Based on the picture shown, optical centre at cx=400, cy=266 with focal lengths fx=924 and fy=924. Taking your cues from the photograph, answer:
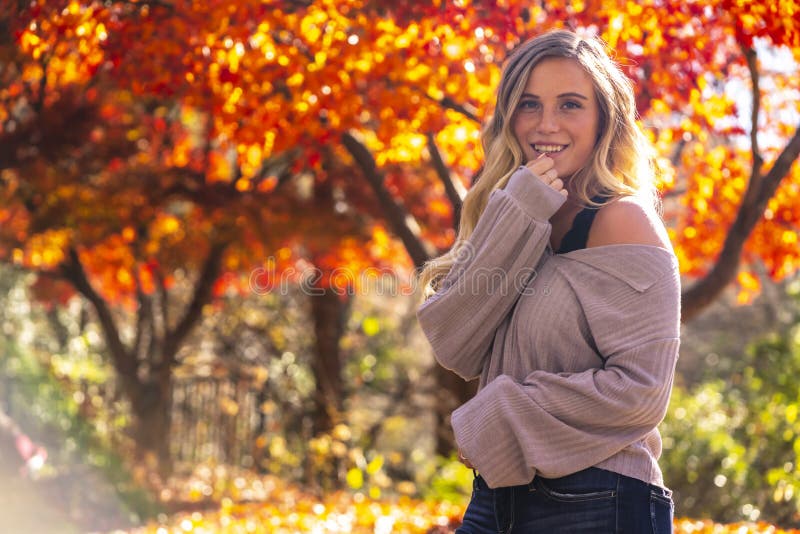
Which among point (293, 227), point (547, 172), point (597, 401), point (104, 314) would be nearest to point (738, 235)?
point (547, 172)

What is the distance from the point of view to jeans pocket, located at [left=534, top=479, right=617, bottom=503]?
199cm

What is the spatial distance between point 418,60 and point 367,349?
320 inches

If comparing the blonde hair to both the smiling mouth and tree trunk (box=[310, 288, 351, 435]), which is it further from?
tree trunk (box=[310, 288, 351, 435])

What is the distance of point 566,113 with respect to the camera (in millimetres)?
2320

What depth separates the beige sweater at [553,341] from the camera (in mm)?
1981

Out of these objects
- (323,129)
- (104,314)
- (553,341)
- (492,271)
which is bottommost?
(553,341)

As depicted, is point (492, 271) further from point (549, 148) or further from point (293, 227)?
point (293, 227)

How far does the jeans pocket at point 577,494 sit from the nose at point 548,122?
871 millimetres

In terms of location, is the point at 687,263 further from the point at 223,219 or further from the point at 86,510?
the point at 86,510

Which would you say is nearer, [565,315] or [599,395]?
[599,395]

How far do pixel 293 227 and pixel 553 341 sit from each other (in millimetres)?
6949

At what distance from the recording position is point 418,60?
5281 millimetres

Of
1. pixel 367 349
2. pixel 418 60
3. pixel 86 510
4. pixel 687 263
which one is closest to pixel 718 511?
pixel 687 263

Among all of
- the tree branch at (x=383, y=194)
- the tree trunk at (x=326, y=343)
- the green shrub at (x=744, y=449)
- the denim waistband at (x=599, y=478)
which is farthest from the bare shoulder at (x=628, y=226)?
the tree trunk at (x=326, y=343)
